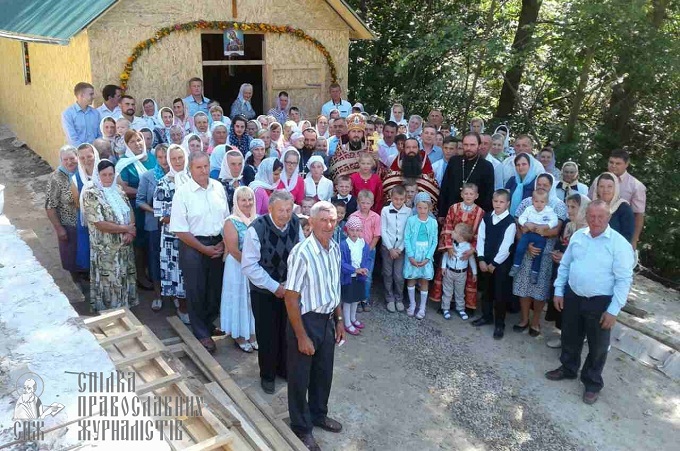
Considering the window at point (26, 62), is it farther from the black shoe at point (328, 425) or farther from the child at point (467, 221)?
the black shoe at point (328, 425)

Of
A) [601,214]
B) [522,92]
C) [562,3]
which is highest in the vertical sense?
[562,3]

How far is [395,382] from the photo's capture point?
5359 mm

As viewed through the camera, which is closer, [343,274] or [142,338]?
[142,338]

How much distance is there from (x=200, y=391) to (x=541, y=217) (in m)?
3.66

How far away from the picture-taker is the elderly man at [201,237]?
17.1 ft

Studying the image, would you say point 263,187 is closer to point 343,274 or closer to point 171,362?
point 343,274

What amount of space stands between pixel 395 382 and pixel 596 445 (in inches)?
66.5

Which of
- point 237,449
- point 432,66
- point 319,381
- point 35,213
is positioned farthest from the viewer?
point 432,66

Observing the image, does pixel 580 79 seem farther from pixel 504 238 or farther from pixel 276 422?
pixel 276 422

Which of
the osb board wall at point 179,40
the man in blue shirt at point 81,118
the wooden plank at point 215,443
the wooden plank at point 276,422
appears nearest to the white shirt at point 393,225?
the wooden plank at point 276,422

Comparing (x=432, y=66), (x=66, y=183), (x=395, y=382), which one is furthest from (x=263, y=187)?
(x=432, y=66)

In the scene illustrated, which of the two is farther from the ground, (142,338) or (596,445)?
(142,338)

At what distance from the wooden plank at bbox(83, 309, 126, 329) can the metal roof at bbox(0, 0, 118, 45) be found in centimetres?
476

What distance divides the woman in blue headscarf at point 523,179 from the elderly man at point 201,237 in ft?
10.4
